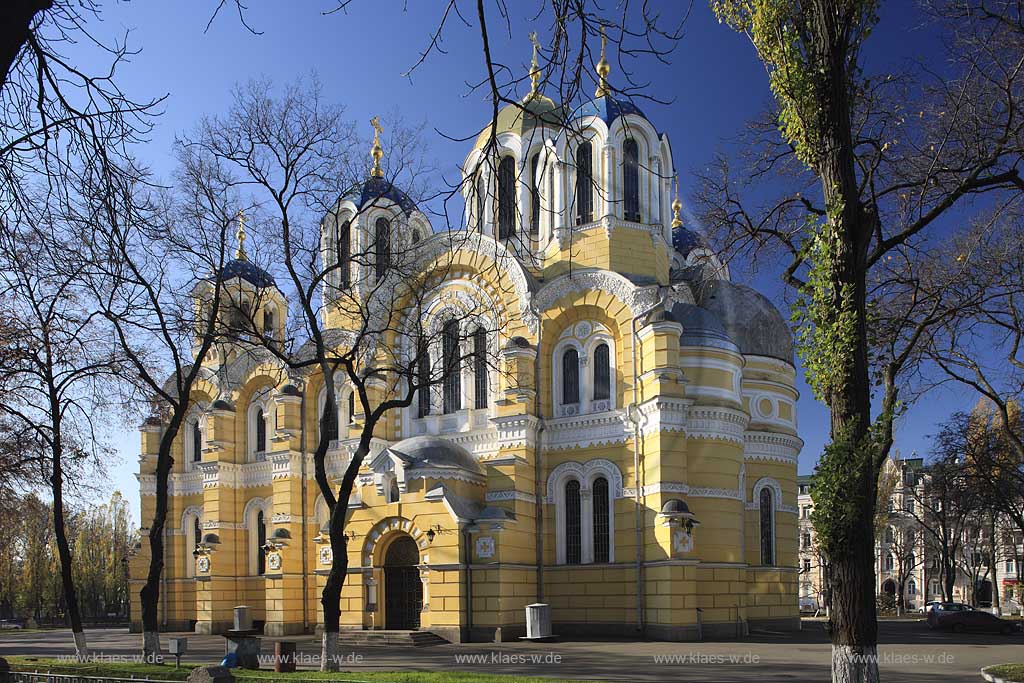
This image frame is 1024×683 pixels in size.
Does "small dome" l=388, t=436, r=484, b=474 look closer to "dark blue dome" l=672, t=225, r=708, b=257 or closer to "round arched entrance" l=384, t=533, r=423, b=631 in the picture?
"round arched entrance" l=384, t=533, r=423, b=631

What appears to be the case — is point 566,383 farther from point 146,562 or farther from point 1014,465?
point 146,562

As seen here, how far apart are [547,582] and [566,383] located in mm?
5984

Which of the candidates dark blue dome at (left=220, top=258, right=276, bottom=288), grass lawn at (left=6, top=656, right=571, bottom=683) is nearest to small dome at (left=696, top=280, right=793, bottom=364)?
dark blue dome at (left=220, top=258, right=276, bottom=288)

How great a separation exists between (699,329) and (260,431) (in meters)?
17.2

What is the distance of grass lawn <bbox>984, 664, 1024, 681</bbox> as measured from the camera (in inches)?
601

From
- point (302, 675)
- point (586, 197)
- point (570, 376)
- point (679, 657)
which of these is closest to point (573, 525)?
point (570, 376)

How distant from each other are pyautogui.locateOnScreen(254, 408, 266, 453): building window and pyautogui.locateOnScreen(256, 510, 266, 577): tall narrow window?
7.77 ft

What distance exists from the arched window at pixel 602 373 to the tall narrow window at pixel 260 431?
13611 mm

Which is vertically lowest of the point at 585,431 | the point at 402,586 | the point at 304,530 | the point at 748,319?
the point at 402,586

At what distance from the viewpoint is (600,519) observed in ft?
91.7

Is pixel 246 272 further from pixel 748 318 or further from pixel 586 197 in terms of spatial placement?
pixel 748 318

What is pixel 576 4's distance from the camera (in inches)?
236

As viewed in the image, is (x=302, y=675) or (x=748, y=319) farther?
(x=748, y=319)

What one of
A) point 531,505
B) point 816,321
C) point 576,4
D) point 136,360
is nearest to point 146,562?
point 531,505
